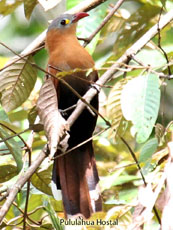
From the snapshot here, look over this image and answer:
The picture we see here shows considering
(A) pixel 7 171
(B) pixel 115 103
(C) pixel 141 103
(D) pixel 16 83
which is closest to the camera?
(C) pixel 141 103

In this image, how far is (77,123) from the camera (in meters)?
3.34

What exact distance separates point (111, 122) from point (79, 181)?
367mm

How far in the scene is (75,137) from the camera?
133 inches

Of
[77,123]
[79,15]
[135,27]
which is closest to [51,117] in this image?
[77,123]

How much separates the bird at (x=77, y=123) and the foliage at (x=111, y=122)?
0.27 ft

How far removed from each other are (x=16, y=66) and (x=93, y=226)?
110 centimetres

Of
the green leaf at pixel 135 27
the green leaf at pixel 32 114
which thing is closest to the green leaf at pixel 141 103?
the green leaf at pixel 32 114

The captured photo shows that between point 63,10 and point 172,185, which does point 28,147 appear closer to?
point 172,185

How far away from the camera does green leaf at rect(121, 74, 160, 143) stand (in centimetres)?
197

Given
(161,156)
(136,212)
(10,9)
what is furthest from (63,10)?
(136,212)

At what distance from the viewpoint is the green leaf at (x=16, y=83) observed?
9.02 feet

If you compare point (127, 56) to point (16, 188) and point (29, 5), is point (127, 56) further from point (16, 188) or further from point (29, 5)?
point (16, 188)

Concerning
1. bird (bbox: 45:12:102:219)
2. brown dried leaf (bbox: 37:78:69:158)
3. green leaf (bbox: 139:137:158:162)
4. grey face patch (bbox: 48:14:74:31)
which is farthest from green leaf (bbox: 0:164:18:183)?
grey face patch (bbox: 48:14:74:31)

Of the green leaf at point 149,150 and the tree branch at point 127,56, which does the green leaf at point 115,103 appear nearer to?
the tree branch at point 127,56
